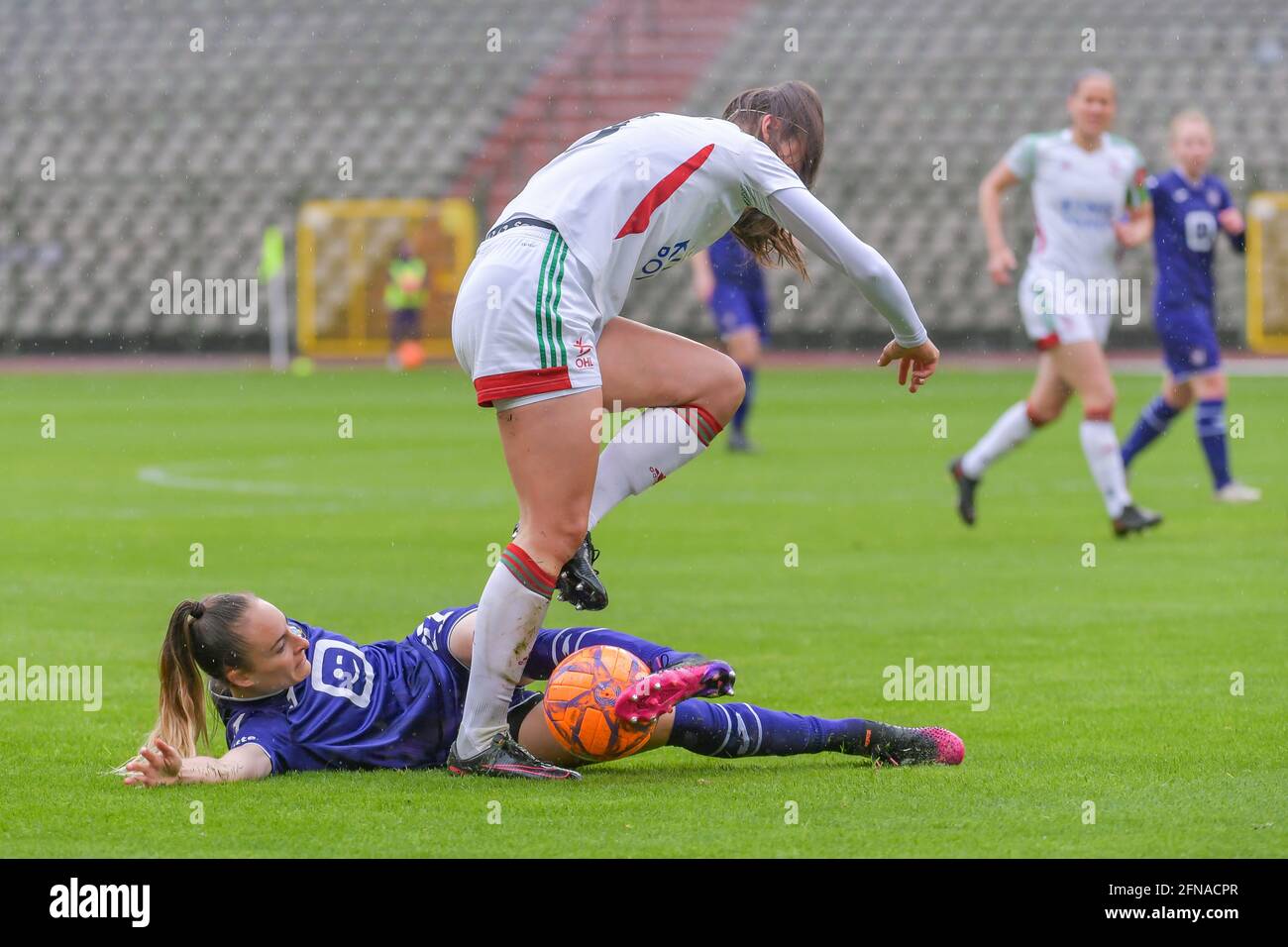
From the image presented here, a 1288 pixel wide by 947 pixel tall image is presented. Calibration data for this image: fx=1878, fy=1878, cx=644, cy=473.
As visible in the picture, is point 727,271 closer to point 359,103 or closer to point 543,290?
point 543,290

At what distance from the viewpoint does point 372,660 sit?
4957 millimetres

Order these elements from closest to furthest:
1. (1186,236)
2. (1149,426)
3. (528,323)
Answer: (528,323), (1149,426), (1186,236)

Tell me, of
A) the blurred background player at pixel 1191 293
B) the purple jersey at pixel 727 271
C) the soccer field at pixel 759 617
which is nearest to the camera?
the soccer field at pixel 759 617

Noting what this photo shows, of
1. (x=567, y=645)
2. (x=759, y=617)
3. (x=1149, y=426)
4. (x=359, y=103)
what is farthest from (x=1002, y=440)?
(x=359, y=103)

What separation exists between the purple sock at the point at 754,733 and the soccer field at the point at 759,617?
0.08 meters

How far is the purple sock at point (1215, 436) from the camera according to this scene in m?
11.3

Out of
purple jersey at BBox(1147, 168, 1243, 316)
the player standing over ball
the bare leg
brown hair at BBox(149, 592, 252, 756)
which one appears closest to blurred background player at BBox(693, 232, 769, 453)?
purple jersey at BBox(1147, 168, 1243, 316)

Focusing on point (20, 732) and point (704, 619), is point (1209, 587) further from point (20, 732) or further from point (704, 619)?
point (20, 732)

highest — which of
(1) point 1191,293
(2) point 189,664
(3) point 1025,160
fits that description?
(3) point 1025,160

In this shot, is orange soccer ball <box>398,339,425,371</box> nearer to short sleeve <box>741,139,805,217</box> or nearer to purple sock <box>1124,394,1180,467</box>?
purple sock <box>1124,394,1180,467</box>

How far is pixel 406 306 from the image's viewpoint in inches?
1128

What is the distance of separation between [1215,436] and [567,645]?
7412mm

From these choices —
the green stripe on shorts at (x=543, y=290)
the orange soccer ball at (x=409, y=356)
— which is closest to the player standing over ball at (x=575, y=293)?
the green stripe on shorts at (x=543, y=290)

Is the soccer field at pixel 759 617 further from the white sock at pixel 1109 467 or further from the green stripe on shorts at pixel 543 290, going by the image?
the green stripe on shorts at pixel 543 290
